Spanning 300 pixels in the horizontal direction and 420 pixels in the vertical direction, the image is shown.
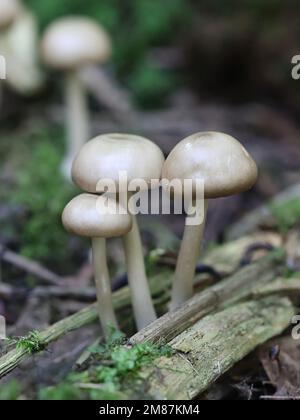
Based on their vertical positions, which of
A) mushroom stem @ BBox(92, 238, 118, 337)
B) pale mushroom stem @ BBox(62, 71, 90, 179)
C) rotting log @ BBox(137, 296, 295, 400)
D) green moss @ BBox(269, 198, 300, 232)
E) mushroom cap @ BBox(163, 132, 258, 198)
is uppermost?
pale mushroom stem @ BBox(62, 71, 90, 179)

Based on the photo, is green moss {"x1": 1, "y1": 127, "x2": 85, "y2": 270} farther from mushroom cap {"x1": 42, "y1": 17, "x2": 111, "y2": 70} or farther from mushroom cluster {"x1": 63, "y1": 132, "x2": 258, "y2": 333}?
mushroom cluster {"x1": 63, "y1": 132, "x2": 258, "y2": 333}

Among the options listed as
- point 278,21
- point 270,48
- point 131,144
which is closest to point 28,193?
point 131,144

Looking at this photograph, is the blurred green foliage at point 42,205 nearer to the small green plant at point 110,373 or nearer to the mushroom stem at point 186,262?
the mushroom stem at point 186,262

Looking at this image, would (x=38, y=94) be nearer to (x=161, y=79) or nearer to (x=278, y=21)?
(x=161, y=79)

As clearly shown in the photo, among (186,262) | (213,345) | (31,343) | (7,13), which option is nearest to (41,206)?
(7,13)

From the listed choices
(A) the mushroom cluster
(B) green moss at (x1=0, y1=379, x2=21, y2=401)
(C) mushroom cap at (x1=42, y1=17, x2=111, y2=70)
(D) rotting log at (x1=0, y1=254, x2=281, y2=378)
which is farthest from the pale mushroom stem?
(B) green moss at (x1=0, y1=379, x2=21, y2=401)

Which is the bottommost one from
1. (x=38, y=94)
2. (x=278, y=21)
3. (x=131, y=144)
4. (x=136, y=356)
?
(x=136, y=356)

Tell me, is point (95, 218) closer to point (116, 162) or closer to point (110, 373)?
point (116, 162)
